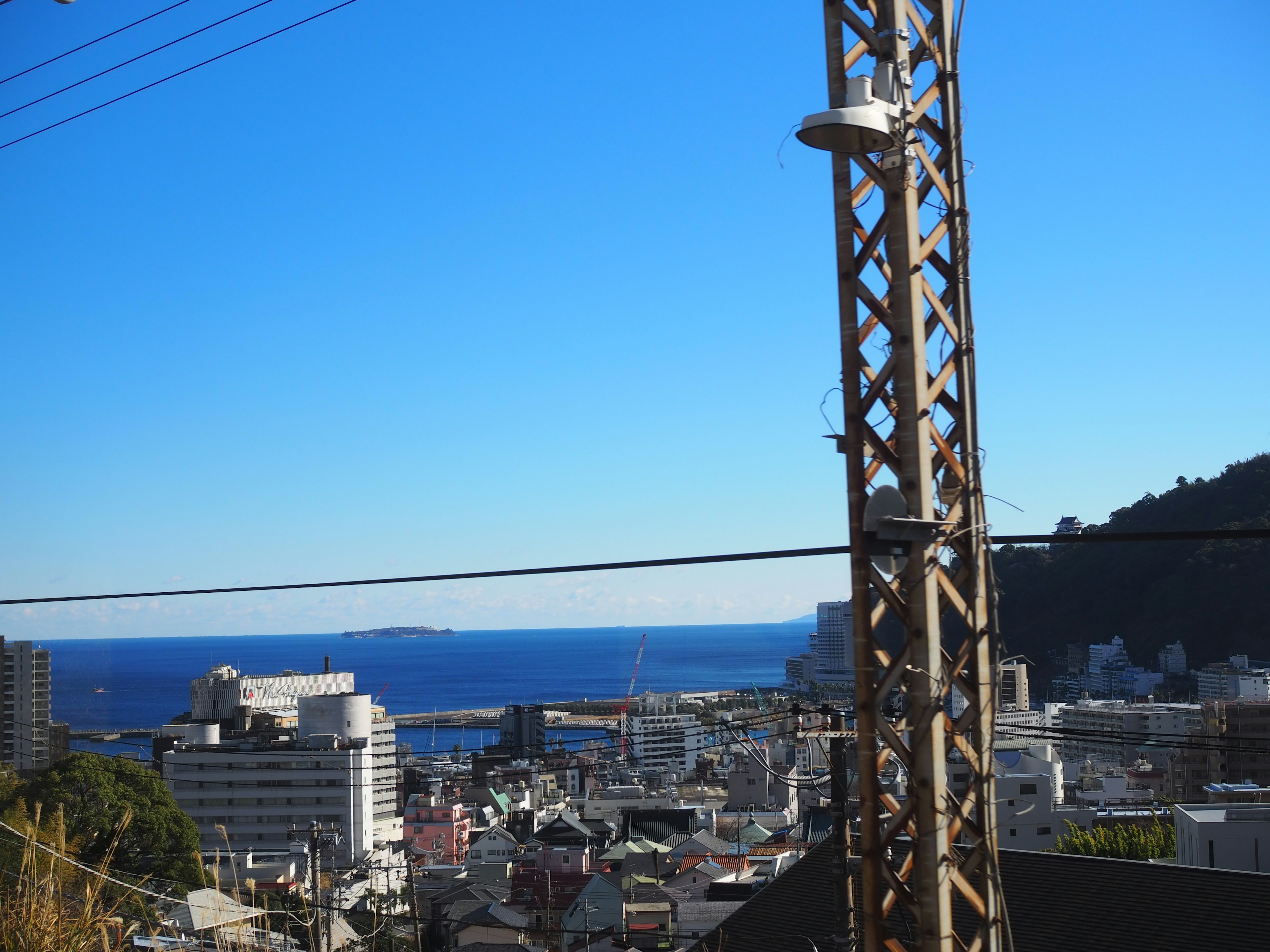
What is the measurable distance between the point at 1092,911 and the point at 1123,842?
1091cm

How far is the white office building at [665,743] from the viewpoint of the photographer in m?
61.0

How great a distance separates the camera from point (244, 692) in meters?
60.9

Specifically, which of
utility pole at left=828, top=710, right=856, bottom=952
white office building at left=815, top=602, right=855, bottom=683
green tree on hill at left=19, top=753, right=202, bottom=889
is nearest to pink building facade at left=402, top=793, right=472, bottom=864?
green tree on hill at left=19, top=753, right=202, bottom=889

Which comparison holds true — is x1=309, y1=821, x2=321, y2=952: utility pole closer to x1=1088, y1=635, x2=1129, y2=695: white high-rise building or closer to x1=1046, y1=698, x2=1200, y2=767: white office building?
x1=1046, y1=698, x2=1200, y2=767: white office building

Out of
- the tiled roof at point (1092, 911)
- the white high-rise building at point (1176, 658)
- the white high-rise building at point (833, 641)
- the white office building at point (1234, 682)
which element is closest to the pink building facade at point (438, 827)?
the tiled roof at point (1092, 911)

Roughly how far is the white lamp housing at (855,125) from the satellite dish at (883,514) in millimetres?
552

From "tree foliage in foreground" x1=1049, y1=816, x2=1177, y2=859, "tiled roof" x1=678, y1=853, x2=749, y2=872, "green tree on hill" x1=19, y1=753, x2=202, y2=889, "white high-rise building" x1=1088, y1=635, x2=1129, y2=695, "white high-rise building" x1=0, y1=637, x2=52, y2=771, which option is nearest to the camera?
"tree foliage in foreground" x1=1049, y1=816, x2=1177, y2=859

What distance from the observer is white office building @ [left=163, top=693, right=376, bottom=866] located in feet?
114

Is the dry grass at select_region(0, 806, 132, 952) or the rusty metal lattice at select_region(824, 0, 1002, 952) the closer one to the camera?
the rusty metal lattice at select_region(824, 0, 1002, 952)

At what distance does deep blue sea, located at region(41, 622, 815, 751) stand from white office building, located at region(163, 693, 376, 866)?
107 ft

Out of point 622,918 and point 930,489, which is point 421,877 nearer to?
point 622,918

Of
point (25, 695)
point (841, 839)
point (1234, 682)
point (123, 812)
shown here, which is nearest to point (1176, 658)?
point (1234, 682)

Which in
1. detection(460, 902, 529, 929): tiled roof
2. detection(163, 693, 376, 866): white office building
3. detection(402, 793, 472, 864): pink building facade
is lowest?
detection(402, 793, 472, 864): pink building facade

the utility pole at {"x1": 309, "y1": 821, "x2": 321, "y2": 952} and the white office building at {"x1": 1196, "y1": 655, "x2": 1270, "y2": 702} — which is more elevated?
the utility pole at {"x1": 309, "y1": 821, "x2": 321, "y2": 952}
